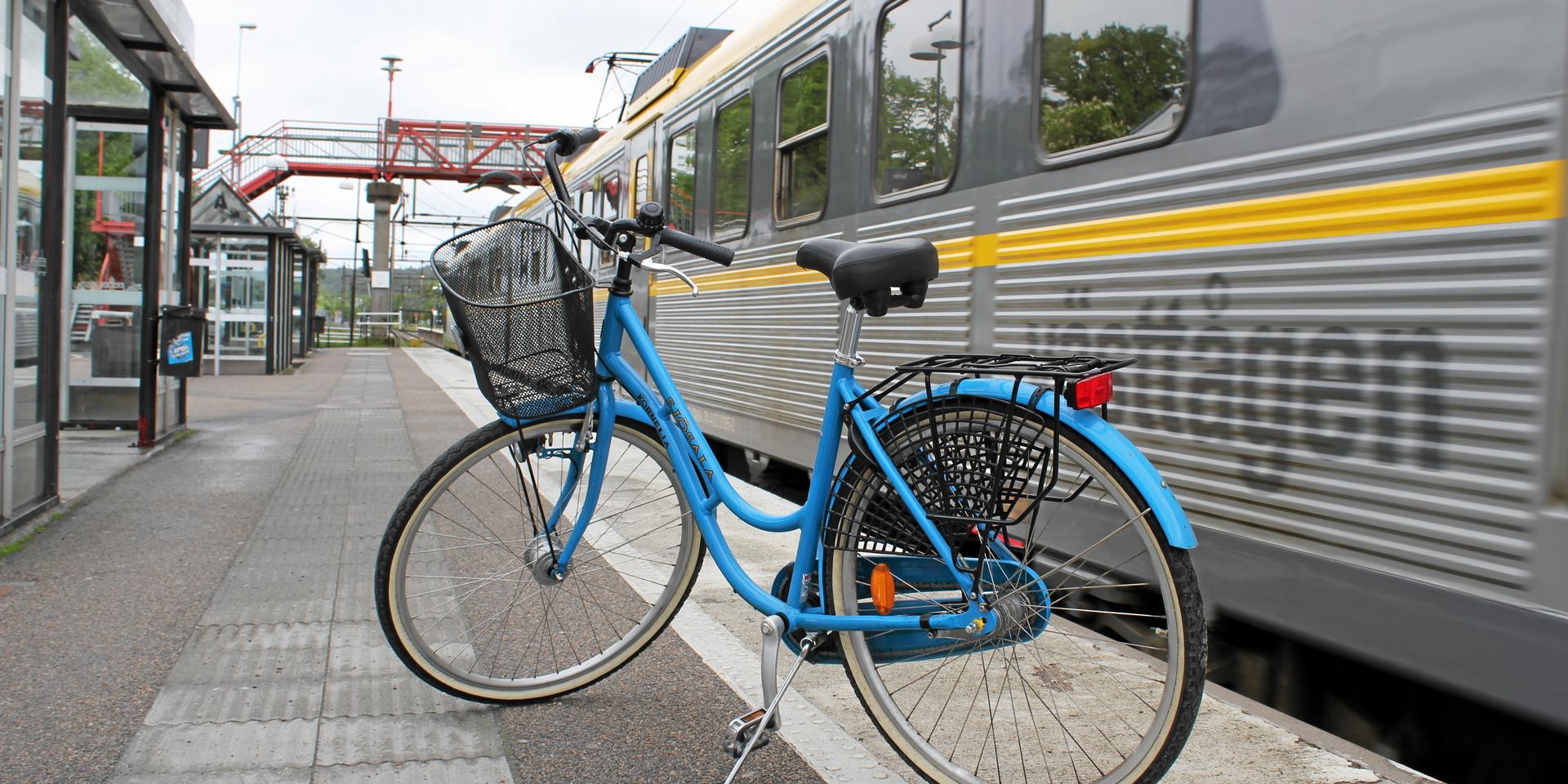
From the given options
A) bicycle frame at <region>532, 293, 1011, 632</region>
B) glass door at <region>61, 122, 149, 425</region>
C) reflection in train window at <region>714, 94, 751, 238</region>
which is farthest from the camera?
glass door at <region>61, 122, 149, 425</region>

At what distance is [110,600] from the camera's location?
4352 mm

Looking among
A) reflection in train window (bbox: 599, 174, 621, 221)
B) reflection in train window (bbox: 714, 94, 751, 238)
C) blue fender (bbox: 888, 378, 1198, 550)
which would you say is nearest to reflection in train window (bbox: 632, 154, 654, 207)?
reflection in train window (bbox: 599, 174, 621, 221)

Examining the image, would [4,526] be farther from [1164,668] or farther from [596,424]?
[1164,668]

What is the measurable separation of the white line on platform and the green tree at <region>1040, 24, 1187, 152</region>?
1732 millimetres

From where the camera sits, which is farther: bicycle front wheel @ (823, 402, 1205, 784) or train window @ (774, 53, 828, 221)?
train window @ (774, 53, 828, 221)

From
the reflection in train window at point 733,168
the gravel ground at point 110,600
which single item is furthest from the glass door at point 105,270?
the reflection in train window at point 733,168

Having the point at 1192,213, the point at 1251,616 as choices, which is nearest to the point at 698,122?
the point at 1192,213

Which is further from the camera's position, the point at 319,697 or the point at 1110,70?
the point at 1110,70

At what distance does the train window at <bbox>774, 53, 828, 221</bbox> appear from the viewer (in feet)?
20.4

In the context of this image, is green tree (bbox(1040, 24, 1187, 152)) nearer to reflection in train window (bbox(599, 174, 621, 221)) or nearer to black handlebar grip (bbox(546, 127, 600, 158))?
black handlebar grip (bbox(546, 127, 600, 158))

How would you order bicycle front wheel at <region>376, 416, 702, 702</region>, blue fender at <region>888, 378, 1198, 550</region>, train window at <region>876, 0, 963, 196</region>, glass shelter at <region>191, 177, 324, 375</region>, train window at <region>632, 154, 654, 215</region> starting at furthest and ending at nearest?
1. glass shelter at <region>191, 177, 324, 375</region>
2. train window at <region>632, 154, 654, 215</region>
3. train window at <region>876, 0, 963, 196</region>
4. bicycle front wheel at <region>376, 416, 702, 702</region>
5. blue fender at <region>888, 378, 1198, 550</region>

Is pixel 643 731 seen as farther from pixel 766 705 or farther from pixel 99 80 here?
pixel 99 80

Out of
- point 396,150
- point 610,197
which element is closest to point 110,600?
point 610,197

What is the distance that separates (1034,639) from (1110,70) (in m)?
2.15
